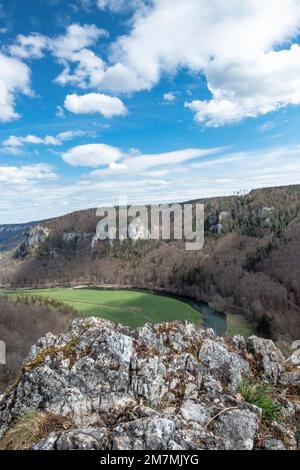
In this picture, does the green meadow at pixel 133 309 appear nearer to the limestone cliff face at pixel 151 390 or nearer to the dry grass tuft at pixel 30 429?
the limestone cliff face at pixel 151 390

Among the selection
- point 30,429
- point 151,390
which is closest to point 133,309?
point 151,390

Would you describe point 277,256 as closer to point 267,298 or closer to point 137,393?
point 267,298

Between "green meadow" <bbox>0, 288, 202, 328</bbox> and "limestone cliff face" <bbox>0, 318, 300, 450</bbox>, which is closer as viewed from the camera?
"limestone cliff face" <bbox>0, 318, 300, 450</bbox>

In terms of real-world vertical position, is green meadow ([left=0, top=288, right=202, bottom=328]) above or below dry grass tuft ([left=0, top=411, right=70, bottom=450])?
below

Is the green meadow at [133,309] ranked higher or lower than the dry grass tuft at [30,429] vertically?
lower

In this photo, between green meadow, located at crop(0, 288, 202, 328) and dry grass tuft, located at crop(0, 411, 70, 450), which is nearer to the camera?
dry grass tuft, located at crop(0, 411, 70, 450)

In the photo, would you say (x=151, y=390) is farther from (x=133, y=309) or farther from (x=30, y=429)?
(x=133, y=309)

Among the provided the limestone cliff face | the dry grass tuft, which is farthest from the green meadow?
the dry grass tuft

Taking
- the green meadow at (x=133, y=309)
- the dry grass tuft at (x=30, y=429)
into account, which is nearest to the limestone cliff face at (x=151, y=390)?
the dry grass tuft at (x=30, y=429)

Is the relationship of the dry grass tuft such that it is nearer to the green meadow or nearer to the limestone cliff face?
the limestone cliff face
